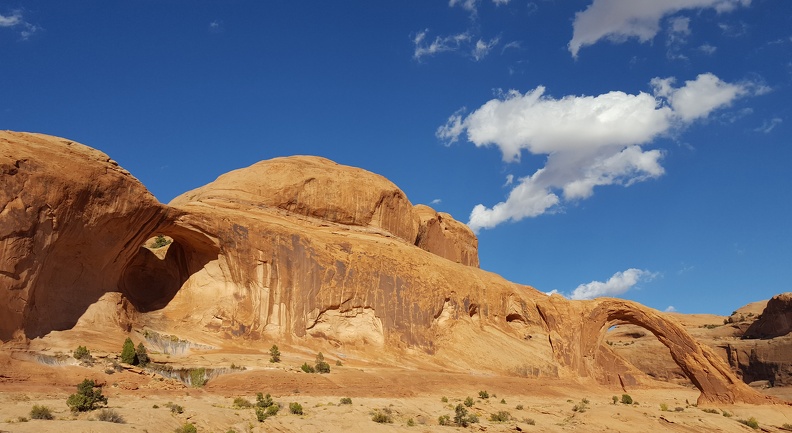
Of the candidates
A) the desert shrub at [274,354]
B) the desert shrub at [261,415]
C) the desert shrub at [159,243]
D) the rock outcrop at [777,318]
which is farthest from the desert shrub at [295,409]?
the rock outcrop at [777,318]

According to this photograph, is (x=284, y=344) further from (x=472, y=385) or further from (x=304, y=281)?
(x=472, y=385)

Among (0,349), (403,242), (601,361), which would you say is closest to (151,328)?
(0,349)

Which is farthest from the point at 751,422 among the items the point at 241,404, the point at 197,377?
the point at 197,377

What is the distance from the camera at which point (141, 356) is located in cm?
2386

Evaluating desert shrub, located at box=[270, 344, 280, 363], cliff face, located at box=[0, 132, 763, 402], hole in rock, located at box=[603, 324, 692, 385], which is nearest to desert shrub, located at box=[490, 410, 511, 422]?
cliff face, located at box=[0, 132, 763, 402]

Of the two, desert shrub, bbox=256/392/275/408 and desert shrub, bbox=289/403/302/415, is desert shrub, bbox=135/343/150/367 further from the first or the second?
desert shrub, bbox=289/403/302/415

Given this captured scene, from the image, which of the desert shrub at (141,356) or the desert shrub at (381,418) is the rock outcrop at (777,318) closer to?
the desert shrub at (381,418)

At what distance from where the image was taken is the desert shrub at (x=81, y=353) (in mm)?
22047

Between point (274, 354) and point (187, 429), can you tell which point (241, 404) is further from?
point (274, 354)

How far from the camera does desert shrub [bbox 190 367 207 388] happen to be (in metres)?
23.9

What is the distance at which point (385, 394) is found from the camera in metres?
27.3

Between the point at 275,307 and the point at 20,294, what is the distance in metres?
11.8

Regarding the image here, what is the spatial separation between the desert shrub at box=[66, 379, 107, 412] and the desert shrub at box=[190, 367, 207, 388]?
5.62 meters

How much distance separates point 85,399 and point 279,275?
14.6 m
